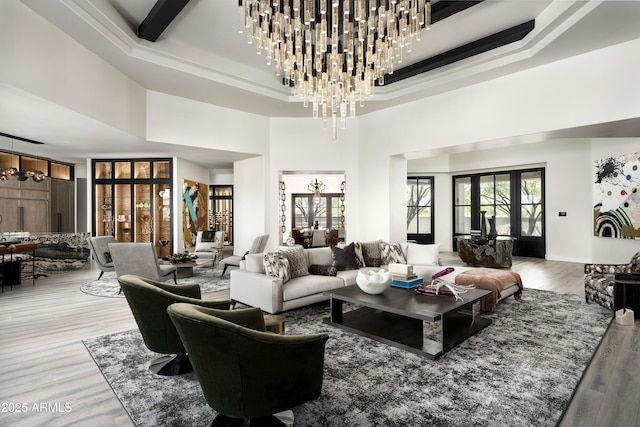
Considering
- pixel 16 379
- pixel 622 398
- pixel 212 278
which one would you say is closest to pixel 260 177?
pixel 212 278

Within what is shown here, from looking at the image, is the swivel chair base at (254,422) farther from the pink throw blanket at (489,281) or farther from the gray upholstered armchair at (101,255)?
the gray upholstered armchair at (101,255)

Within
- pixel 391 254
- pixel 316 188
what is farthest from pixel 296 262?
pixel 316 188

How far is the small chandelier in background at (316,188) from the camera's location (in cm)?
1325

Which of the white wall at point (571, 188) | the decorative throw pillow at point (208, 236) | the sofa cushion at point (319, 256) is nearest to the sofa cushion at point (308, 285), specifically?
the sofa cushion at point (319, 256)

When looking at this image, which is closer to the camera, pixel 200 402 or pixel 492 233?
pixel 200 402

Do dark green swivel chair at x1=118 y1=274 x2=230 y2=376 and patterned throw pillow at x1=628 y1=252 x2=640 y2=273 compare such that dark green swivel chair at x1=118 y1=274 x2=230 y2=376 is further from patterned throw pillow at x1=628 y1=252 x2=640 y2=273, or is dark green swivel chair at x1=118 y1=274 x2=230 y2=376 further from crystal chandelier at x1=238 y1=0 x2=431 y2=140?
patterned throw pillow at x1=628 y1=252 x2=640 y2=273

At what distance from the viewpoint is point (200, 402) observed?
7.52ft

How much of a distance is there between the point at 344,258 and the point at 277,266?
1276 millimetres

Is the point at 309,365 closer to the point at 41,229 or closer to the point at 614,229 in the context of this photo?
the point at 614,229

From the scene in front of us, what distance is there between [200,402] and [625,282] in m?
4.64

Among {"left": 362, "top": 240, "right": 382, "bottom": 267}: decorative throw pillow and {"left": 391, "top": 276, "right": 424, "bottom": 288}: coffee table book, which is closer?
{"left": 391, "top": 276, "right": 424, "bottom": 288}: coffee table book

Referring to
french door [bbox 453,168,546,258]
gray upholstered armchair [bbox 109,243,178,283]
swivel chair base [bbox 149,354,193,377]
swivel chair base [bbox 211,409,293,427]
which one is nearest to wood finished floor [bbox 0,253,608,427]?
swivel chair base [bbox 149,354,193,377]

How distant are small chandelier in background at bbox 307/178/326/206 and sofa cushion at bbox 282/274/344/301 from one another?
8.79 m

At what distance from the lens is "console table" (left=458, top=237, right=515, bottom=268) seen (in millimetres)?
7480
